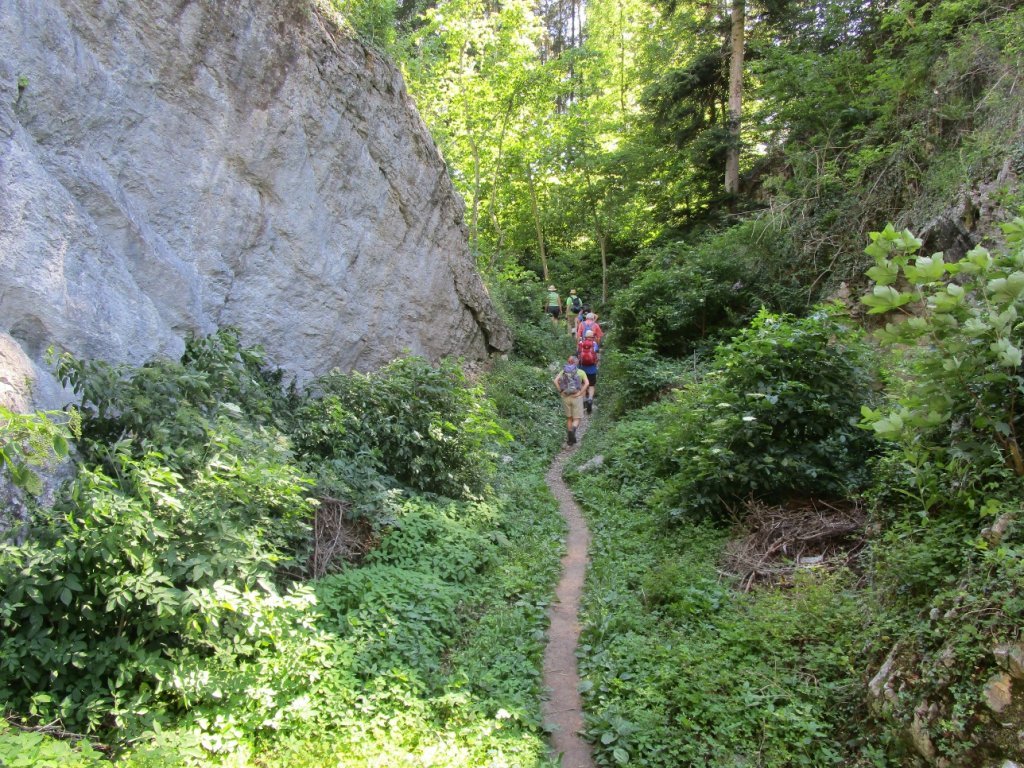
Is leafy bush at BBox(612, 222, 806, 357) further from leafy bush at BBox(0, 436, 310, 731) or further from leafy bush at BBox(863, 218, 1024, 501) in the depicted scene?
leafy bush at BBox(0, 436, 310, 731)

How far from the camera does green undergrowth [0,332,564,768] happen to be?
11.7ft

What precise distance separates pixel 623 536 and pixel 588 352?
653cm

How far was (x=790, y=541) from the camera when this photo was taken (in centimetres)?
614

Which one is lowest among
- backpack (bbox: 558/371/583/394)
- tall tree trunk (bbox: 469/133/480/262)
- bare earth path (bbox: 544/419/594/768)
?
bare earth path (bbox: 544/419/594/768)

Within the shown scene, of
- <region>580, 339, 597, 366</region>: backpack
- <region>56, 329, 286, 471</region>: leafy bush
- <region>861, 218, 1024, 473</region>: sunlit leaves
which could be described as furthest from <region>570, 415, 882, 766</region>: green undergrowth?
<region>580, 339, 597, 366</region>: backpack

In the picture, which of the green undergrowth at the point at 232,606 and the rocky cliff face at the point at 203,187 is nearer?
the green undergrowth at the point at 232,606

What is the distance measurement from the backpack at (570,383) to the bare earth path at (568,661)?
3.80 m

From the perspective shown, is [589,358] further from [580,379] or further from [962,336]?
[962,336]

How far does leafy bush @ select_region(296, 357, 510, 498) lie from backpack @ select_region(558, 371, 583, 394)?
3358mm

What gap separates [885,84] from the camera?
12.0 meters

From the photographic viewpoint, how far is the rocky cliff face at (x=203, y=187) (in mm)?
5367

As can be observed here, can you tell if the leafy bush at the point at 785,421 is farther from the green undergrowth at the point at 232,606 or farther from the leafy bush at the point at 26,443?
the leafy bush at the point at 26,443

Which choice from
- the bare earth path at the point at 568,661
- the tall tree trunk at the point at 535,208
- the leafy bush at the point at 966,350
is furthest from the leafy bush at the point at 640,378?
the tall tree trunk at the point at 535,208

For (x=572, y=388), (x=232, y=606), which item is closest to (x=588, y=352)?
(x=572, y=388)
